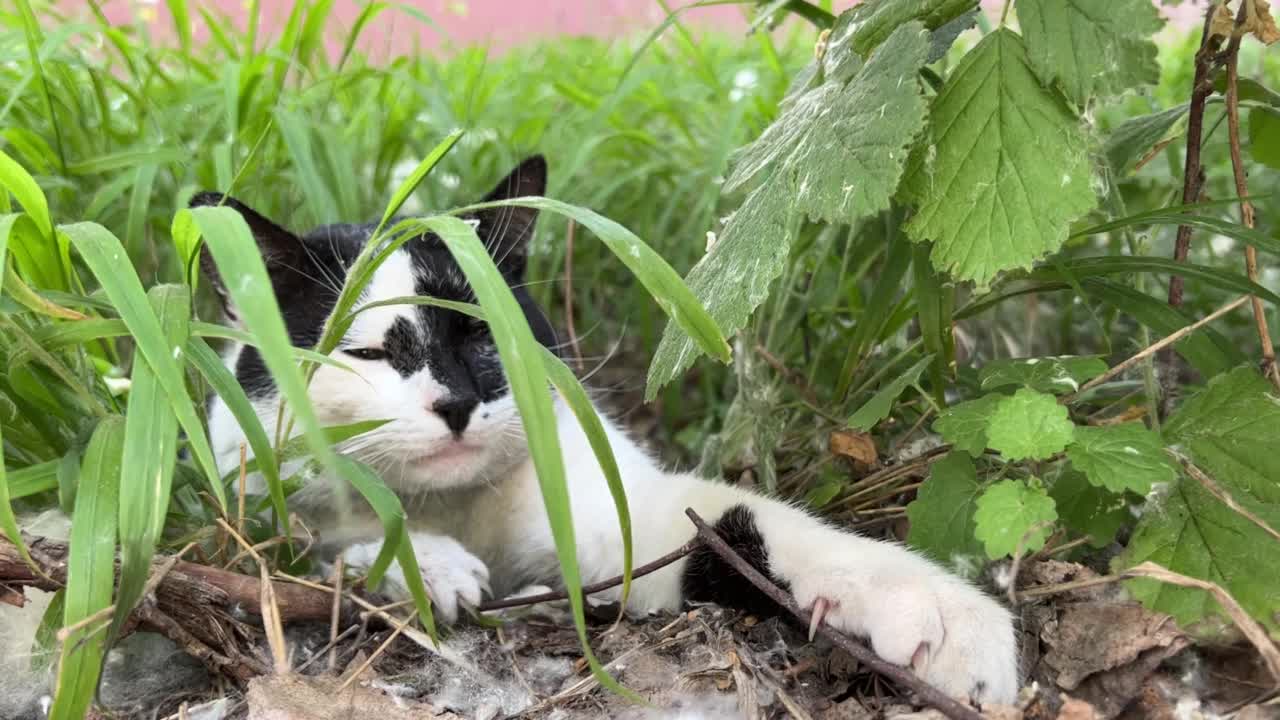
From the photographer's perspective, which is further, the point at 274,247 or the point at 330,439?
the point at 274,247

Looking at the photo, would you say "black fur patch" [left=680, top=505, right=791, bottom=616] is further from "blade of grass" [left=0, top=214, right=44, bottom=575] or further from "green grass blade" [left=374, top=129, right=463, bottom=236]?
"blade of grass" [left=0, top=214, right=44, bottom=575]

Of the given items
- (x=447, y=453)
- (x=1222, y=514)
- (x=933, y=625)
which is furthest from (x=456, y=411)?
(x=1222, y=514)

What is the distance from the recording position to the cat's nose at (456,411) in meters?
1.28

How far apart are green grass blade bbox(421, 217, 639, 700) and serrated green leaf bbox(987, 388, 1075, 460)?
445mm

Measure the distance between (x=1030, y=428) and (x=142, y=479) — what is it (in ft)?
2.69

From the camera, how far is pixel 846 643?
100 cm

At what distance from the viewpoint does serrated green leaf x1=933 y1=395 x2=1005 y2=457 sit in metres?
1.10

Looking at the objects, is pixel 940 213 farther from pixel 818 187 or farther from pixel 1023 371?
pixel 1023 371

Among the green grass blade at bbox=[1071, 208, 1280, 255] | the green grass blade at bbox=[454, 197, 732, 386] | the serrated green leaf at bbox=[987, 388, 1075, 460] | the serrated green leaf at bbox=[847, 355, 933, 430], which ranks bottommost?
the serrated green leaf at bbox=[847, 355, 933, 430]

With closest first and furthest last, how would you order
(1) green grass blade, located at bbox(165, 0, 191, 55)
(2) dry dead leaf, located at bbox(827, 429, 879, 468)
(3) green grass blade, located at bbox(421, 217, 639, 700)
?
(3) green grass blade, located at bbox(421, 217, 639, 700) → (2) dry dead leaf, located at bbox(827, 429, 879, 468) → (1) green grass blade, located at bbox(165, 0, 191, 55)

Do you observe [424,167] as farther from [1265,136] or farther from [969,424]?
[1265,136]

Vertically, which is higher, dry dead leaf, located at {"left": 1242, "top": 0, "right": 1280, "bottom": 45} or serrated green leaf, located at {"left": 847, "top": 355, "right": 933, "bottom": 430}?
dry dead leaf, located at {"left": 1242, "top": 0, "right": 1280, "bottom": 45}

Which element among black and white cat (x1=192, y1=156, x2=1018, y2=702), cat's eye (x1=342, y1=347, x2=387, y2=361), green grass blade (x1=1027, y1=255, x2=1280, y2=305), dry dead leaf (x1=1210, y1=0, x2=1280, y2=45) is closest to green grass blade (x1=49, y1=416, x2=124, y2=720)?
black and white cat (x1=192, y1=156, x2=1018, y2=702)

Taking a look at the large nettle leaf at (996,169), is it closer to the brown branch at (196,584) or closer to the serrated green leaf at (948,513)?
the serrated green leaf at (948,513)
